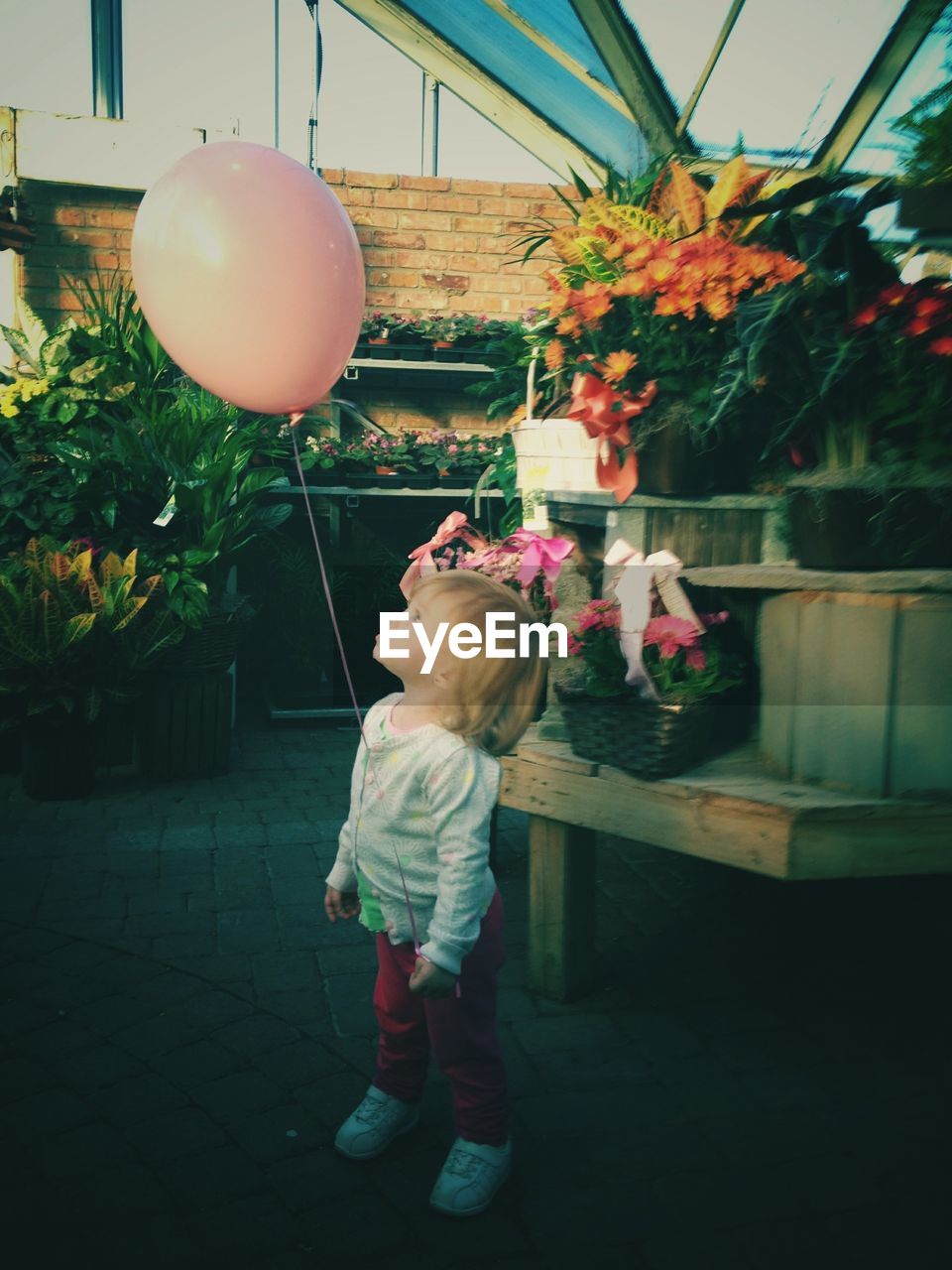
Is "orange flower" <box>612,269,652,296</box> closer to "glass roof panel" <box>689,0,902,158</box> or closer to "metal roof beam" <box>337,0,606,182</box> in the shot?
"glass roof panel" <box>689,0,902,158</box>

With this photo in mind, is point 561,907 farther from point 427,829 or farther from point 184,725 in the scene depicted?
point 184,725

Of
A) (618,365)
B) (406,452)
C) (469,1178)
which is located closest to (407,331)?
(406,452)

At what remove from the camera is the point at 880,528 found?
232 centimetres

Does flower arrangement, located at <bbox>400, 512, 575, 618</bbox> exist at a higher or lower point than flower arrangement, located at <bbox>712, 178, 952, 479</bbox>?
lower

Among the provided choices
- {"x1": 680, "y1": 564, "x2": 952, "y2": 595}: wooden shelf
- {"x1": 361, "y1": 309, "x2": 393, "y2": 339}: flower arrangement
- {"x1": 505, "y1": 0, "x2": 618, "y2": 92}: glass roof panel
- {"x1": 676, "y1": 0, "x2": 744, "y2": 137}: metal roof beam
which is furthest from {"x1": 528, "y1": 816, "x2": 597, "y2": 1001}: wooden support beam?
{"x1": 361, "y1": 309, "x2": 393, "y2": 339}: flower arrangement

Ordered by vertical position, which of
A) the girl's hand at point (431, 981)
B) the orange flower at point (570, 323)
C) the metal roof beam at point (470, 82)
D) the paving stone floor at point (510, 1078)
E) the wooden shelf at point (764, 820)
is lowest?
the paving stone floor at point (510, 1078)

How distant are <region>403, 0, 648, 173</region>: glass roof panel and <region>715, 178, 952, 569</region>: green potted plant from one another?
3.37 m

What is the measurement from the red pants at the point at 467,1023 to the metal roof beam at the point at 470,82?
241 inches

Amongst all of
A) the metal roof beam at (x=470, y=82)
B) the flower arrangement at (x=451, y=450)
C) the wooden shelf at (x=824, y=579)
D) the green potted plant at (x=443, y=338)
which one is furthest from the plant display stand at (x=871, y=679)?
the metal roof beam at (x=470, y=82)

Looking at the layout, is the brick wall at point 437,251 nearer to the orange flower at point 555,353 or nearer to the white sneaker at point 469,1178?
the orange flower at point 555,353

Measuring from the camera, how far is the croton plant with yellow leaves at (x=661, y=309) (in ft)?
8.66

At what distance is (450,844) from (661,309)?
1.50 m

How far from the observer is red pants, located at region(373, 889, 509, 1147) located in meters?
1.97

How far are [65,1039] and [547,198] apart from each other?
6.39m
